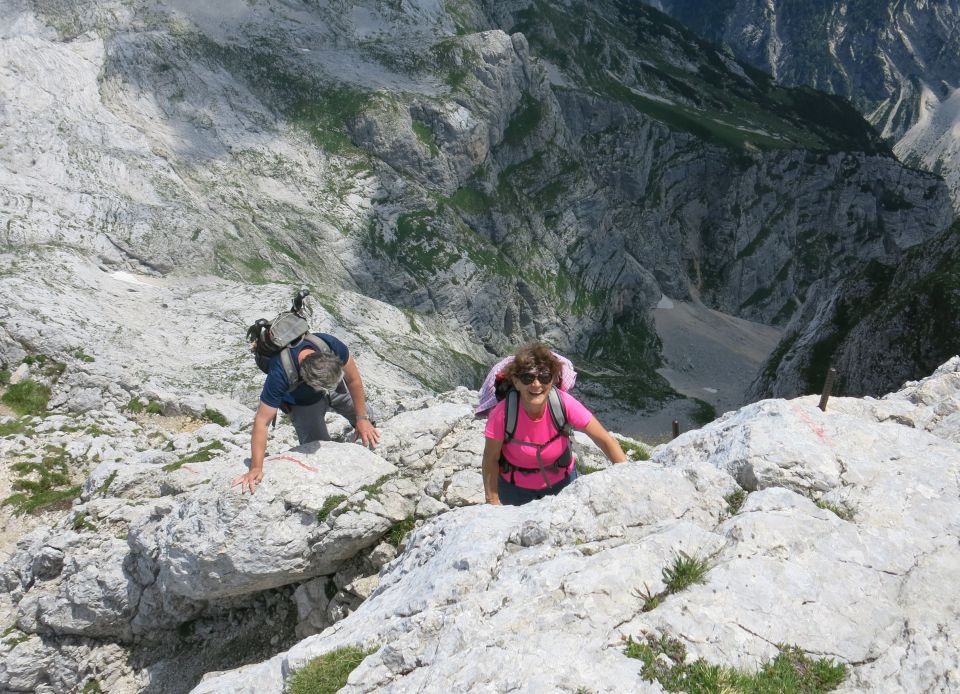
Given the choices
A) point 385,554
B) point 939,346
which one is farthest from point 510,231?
point 385,554

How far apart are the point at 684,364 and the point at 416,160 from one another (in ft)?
Answer: 216

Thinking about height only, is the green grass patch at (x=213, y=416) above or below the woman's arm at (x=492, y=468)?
below

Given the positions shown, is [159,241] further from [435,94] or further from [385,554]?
[435,94]

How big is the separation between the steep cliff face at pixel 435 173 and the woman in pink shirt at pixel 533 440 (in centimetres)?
4687

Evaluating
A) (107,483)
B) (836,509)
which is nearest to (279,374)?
(836,509)

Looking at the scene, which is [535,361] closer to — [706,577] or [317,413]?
[706,577]

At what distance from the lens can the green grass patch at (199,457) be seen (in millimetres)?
14719

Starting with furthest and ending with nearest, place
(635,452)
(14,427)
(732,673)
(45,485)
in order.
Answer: (14,427) < (45,485) < (635,452) < (732,673)

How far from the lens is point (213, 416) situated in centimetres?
2645

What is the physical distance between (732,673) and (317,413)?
8340 mm

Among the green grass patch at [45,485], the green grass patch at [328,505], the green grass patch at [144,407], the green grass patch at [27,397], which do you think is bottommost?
the green grass patch at [27,397]

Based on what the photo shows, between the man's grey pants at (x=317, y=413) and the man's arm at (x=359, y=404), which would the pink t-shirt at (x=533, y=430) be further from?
the man's grey pants at (x=317, y=413)

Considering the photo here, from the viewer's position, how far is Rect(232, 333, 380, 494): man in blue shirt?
9.58 m

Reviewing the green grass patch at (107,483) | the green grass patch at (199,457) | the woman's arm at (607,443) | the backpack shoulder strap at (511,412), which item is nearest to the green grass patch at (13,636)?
the green grass patch at (107,483)
